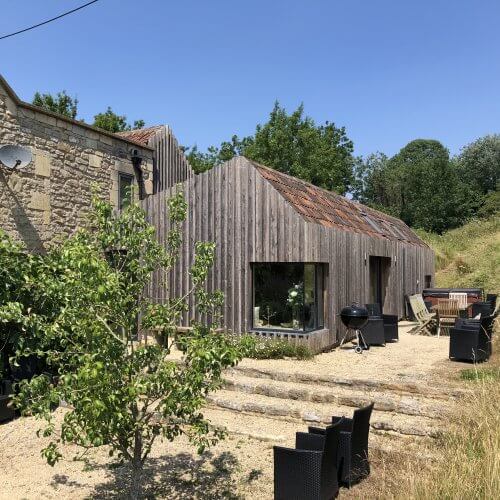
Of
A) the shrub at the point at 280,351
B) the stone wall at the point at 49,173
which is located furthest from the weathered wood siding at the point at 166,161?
the shrub at the point at 280,351

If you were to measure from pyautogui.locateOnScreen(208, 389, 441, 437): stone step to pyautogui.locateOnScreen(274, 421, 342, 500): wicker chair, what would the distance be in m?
1.83

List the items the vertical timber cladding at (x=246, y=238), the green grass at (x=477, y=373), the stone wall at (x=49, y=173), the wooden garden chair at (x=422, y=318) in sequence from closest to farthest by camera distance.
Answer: the green grass at (x=477, y=373) → the stone wall at (x=49, y=173) → the vertical timber cladding at (x=246, y=238) → the wooden garden chair at (x=422, y=318)

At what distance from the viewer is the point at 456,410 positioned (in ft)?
18.8

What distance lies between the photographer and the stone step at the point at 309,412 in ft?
19.4

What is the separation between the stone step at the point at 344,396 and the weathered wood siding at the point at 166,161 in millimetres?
8011

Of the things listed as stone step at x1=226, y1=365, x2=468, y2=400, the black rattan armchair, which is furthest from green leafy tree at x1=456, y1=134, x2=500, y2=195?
stone step at x1=226, y1=365, x2=468, y2=400

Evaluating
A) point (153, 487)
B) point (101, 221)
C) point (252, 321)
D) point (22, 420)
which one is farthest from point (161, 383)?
point (252, 321)

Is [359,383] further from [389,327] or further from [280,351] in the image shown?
[389,327]

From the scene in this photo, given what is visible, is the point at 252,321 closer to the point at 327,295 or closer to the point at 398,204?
the point at 327,295

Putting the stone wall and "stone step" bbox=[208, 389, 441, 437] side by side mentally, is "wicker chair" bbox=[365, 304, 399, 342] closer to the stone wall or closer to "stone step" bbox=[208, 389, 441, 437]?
"stone step" bbox=[208, 389, 441, 437]

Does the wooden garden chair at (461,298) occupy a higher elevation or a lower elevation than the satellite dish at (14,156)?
lower

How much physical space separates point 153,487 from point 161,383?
177 centimetres

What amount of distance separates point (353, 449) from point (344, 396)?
2.35 meters

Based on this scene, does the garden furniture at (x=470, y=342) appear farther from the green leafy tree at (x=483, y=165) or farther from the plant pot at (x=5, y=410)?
the green leafy tree at (x=483, y=165)
